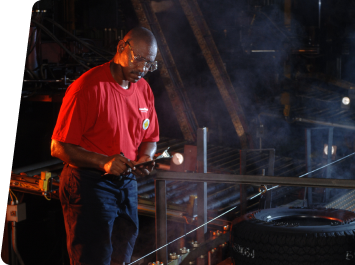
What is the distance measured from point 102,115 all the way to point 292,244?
1115 millimetres

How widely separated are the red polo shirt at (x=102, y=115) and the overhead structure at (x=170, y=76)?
4993 millimetres

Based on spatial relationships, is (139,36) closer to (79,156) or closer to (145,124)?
(145,124)

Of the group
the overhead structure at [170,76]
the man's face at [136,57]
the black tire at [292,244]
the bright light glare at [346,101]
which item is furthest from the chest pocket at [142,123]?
the bright light glare at [346,101]

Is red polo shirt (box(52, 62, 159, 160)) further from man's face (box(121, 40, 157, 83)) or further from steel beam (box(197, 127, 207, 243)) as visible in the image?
steel beam (box(197, 127, 207, 243))

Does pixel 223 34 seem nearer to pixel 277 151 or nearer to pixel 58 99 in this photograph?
pixel 277 151

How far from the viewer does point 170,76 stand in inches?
285

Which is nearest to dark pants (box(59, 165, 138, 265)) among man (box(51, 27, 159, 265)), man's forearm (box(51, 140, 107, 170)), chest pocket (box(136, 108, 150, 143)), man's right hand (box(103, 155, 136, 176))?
man (box(51, 27, 159, 265))

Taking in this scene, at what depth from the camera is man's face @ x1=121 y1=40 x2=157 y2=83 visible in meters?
2.03

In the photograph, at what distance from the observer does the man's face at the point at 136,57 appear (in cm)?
203

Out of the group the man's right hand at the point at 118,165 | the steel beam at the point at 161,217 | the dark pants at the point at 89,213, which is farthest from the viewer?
the steel beam at the point at 161,217

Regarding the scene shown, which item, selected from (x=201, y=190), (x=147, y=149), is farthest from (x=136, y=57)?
(x=201, y=190)

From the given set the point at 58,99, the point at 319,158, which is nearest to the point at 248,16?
the point at 319,158

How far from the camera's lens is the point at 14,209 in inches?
156

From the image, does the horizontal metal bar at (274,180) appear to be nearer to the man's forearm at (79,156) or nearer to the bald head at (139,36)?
the man's forearm at (79,156)
